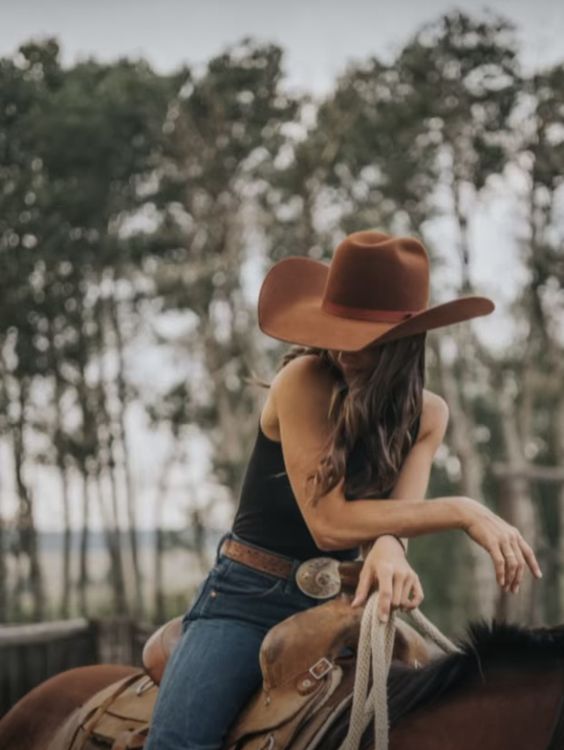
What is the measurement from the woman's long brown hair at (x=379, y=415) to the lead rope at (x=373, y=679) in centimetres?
29

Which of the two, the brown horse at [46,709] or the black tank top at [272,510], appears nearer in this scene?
the black tank top at [272,510]

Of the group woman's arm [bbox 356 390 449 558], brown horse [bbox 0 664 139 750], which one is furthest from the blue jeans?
brown horse [bbox 0 664 139 750]

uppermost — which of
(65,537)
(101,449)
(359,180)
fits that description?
(359,180)

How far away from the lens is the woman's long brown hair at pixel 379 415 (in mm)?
2949

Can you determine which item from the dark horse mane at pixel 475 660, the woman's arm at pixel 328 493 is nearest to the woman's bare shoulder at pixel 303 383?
the woman's arm at pixel 328 493

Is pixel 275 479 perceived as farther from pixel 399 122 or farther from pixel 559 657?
pixel 399 122

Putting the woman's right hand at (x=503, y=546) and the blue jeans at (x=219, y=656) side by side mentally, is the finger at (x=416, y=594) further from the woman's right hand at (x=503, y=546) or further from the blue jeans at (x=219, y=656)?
the blue jeans at (x=219, y=656)

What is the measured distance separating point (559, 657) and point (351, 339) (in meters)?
0.83

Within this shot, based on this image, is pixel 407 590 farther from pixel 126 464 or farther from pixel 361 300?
pixel 126 464

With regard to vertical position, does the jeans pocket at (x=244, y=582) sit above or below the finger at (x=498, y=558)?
below

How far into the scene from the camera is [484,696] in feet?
9.25

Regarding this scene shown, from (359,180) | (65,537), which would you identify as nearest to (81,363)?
(65,537)

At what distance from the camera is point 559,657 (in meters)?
2.80

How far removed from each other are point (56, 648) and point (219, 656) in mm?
4527
